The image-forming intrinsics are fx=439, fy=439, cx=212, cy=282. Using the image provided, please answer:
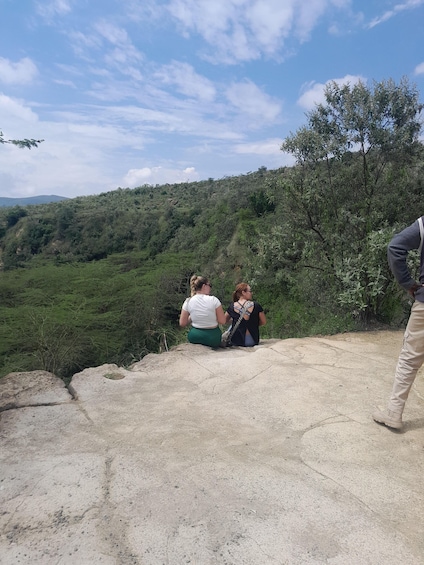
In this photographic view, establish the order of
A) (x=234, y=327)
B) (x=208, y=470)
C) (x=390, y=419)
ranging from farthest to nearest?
(x=234, y=327) → (x=390, y=419) → (x=208, y=470)

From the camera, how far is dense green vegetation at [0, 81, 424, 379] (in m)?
6.73

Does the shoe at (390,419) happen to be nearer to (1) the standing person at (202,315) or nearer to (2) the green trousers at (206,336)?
(1) the standing person at (202,315)

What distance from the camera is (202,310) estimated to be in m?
5.41

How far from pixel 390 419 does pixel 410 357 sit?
49 cm

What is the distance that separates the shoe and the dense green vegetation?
10.00 ft

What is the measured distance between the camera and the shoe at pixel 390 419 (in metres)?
3.21

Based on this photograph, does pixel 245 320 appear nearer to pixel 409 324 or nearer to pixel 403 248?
pixel 409 324

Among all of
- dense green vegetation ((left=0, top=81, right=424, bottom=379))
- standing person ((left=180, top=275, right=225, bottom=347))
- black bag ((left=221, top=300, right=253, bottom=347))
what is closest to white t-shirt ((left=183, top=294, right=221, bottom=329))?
standing person ((left=180, top=275, right=225, bottom=347))

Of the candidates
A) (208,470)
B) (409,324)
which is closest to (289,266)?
(409,324)

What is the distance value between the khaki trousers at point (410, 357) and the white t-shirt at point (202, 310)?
2571 millimetres

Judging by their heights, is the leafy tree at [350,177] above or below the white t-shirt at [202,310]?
above

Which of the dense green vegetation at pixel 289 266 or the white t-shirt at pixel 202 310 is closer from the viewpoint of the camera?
the white t-shirt at pixel 202 310

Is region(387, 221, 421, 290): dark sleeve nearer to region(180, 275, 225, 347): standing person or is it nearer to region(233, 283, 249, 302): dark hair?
region(180, 275, 225, 347): standing person

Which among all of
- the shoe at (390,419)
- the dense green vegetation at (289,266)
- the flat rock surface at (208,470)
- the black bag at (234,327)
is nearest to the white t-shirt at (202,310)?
the black bag at (234,327)
